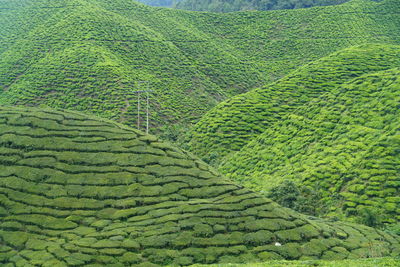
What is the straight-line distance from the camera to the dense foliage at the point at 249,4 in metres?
114

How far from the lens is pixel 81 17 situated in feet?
257

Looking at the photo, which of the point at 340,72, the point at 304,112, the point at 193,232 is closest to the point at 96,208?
the point at 193,232

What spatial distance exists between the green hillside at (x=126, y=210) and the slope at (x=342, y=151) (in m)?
6.62

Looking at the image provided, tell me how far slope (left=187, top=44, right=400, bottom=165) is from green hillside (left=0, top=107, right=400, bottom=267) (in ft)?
71.8

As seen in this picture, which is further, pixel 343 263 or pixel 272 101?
pixel 272 101

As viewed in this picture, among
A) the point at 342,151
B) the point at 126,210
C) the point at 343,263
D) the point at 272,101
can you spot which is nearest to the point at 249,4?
the point at 272,101

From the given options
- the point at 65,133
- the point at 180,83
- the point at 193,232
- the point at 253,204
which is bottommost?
the point at 193,232

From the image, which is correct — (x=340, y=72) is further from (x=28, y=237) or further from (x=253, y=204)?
(x=28, y=237)

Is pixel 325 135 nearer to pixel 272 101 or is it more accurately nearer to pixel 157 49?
pixel 272 101

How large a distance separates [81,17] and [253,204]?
6680 cm

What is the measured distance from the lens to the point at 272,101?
Result: 56.3 meters

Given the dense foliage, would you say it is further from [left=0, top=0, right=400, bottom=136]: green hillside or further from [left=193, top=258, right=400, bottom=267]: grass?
[left=193, top=258, right=400, bottom=267]: grass

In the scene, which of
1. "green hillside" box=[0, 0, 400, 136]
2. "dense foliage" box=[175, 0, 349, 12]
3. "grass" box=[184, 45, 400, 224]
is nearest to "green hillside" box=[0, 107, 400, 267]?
"grass" box=[184, 45, 400, 224]

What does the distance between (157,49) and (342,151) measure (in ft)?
156
